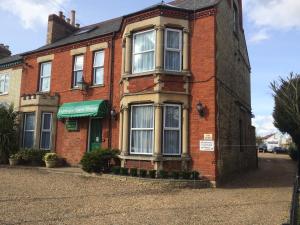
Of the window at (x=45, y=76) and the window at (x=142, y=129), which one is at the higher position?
the window at (x=45, y=76)

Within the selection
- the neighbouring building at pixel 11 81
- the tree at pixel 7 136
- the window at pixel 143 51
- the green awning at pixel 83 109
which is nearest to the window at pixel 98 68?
the green awning at pixel 83 109

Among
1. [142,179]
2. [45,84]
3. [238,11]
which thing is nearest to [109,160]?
[142,179]

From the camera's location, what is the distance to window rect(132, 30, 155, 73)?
1575cm

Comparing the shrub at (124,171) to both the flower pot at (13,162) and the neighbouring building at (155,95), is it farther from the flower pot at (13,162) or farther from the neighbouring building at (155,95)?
the flower pot at (13,162)

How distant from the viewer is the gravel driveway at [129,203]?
8328mm

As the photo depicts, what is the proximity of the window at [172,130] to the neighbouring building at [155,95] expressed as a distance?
43mm

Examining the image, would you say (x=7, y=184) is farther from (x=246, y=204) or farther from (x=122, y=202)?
(x=246, y=204)

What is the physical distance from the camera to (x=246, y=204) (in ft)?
34.4

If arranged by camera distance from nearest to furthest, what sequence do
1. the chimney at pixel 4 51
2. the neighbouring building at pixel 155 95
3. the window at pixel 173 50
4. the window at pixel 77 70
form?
the neighbouring building at pixel 155 95, the window at pixel 173 50, the window at pixel 77 70, the chimney at pixel 4 51

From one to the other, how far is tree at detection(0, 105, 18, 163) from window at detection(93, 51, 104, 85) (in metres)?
5.81

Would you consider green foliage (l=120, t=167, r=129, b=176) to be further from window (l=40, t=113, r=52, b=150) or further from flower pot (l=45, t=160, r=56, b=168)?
window (l=40, t=113, r=52, b=150)

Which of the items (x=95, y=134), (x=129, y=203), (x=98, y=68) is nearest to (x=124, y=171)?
(x=95, y=134)

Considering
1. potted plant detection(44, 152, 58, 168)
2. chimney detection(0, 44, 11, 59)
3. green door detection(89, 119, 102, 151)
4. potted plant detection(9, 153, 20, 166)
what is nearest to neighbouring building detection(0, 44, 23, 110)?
potted plant detection(9, 153, 20, 166)

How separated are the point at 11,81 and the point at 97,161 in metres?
11.6
